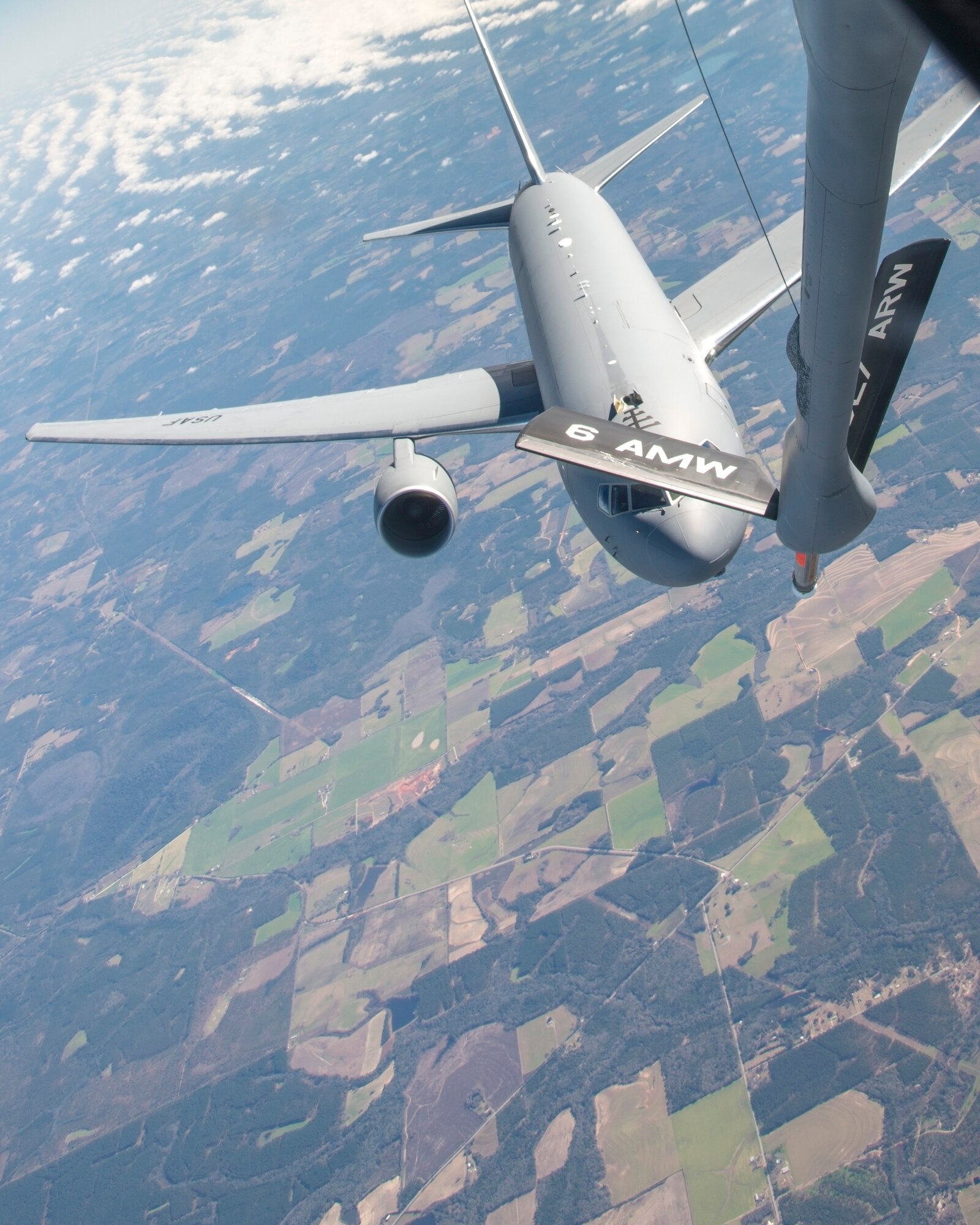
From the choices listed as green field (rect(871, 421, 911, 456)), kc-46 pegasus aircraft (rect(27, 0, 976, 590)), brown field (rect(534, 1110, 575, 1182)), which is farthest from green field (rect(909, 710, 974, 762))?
kc-46 pegasus aircraft (rect(27, 0, 976, 590))

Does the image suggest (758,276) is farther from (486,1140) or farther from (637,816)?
(486,1140)

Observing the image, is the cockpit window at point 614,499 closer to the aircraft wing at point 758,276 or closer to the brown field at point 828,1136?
the aircraft wing at point 758,276

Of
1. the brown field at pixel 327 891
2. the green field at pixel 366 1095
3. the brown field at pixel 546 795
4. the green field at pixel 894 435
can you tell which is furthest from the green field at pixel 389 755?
the green field at pixel 894 435

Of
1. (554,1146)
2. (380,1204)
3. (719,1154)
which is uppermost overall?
(719,1154)

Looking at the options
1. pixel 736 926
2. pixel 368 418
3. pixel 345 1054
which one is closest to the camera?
pixel 368 418

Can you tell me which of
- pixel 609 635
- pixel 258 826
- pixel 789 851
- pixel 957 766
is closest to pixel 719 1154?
pixel 789 851

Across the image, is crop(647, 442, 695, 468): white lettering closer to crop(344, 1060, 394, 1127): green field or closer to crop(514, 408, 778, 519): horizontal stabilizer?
crop(514, 408, 778, 519): horizontal stabilizer

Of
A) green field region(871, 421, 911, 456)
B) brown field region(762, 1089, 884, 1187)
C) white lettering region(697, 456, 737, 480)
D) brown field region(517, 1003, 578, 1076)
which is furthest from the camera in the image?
green field region(871, 421, 911, 456)
